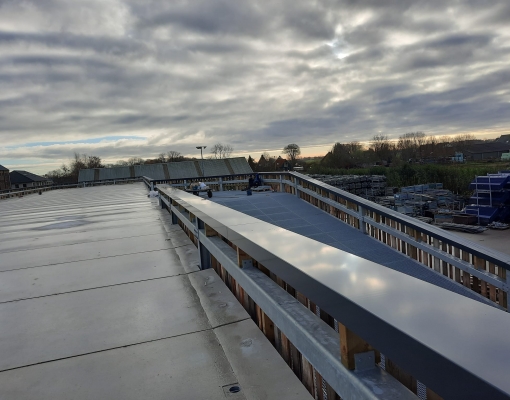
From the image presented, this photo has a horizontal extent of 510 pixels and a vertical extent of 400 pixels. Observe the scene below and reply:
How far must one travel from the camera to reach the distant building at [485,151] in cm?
10562

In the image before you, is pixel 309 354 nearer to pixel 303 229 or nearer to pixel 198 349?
pixel 198 349

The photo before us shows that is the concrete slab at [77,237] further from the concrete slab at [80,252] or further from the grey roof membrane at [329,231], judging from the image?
the grey roof membrane at [329,231]

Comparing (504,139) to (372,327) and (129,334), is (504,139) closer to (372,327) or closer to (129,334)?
(129,334)

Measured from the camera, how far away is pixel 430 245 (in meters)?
7.03

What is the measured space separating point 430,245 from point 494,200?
1778 cm

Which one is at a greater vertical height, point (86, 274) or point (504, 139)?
point (504, 139)

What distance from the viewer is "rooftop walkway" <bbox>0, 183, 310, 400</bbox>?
2.40 metres

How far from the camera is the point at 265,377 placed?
93.0 inches

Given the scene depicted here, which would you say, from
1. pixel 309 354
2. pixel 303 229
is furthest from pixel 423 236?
pixel 309 354

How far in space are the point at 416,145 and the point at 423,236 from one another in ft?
364

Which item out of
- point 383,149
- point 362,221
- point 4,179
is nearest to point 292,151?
point 383,149

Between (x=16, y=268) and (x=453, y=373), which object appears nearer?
(x=453, y=373)

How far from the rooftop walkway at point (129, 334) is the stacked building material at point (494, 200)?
20.7m

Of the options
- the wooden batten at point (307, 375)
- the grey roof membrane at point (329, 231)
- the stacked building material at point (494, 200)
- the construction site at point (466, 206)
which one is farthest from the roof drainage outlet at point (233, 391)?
the stacked building material at point (494, 200)
